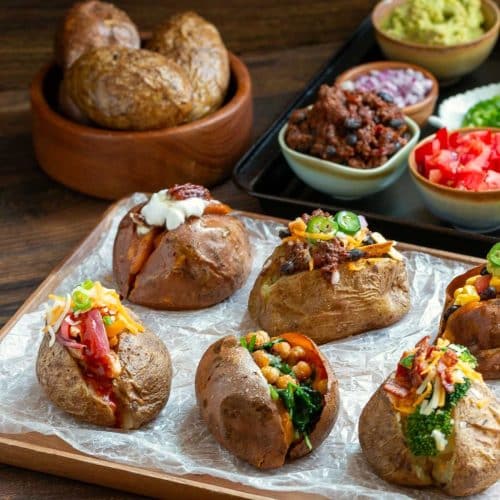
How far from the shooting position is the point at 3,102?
4723 millimetres

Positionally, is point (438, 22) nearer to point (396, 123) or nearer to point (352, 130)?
point (396, 123)

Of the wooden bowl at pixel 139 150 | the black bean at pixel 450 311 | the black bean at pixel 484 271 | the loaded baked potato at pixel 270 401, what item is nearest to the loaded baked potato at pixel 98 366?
the loaded baked potato at pixel 270 401

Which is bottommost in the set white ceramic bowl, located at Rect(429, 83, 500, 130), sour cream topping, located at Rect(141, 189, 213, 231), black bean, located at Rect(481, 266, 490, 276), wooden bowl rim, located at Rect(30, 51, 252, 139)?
white ceramic bowl, located at Rect(429, 83, 500, 130)

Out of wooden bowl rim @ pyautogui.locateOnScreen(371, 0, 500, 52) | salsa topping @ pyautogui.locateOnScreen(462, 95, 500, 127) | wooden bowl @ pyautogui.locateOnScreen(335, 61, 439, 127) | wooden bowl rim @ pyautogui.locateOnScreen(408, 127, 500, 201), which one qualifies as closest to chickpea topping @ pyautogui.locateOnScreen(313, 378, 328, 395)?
wooden bowl rim @ pyautogui.locateOnScreen(408, 127, 500, 201)

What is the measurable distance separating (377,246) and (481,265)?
0.97ft

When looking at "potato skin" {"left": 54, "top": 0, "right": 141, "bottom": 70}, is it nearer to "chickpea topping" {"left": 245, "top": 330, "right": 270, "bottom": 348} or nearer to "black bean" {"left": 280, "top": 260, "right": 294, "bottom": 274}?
"black bean" {"left": 280, "top": 260, "right": 294, "bottom": 274}

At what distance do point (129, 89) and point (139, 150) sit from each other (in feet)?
0.71

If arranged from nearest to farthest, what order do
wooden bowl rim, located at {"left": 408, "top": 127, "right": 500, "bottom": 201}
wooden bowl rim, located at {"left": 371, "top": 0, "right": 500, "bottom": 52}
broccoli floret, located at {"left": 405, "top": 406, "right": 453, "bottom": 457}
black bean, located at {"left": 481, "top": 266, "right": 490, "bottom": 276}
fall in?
broccoli floret, located at {"left": 405, "top": 406, "right": 453, "bottom": 457} → black bean, located at {"left": 481, "top": 266, "right": 490, "bottom": 276} → wooden bowl rim, located at {"left": 408, "top": 127, "right": 500, "bottom": 201} → wooden bowl rim, located at {"left": 371, "top": 0, "right": 500, "bottom": 52}

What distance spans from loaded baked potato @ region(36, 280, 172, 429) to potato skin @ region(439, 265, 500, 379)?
791 mm

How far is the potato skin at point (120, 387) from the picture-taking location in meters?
2.66

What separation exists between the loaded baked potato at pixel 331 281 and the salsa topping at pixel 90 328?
502mm

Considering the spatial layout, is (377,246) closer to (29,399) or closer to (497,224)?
(497,224)

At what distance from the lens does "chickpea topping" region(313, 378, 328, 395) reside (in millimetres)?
2559

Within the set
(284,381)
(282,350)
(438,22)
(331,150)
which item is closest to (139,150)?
(331,150)
